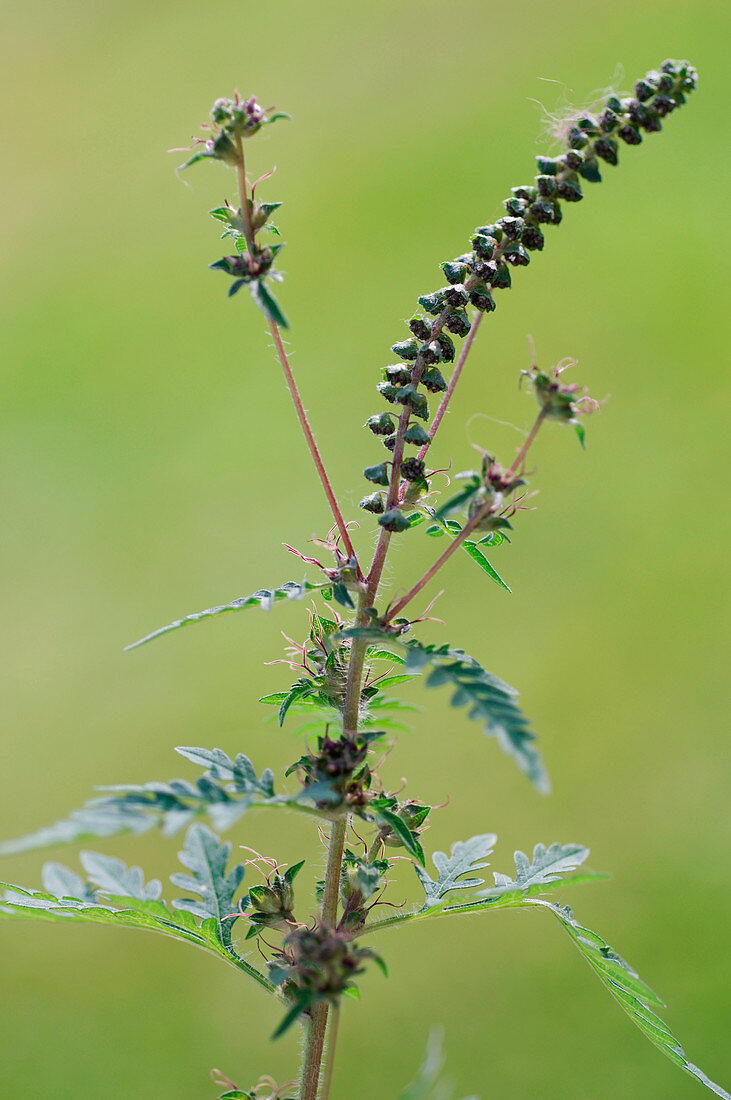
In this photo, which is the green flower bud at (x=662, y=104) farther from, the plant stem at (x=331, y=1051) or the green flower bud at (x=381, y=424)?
the plant stem at (x=331, y=1051)

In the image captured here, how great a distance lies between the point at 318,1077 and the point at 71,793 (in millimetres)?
2530

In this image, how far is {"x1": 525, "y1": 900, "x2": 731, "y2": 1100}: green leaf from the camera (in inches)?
35.6

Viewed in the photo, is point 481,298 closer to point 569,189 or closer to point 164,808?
point 569,189

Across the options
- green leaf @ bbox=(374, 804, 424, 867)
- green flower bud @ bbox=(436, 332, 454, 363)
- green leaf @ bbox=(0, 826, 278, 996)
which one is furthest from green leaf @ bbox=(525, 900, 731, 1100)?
green flower bud @ bbox=(436, 332, 454, 363)

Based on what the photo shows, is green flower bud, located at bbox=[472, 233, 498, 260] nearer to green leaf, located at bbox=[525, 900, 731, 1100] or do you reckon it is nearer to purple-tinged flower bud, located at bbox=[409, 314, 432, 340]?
purple-tinged flower bud, located at bbox=[409, 314, 432, 340]

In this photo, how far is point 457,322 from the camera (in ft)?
2.76

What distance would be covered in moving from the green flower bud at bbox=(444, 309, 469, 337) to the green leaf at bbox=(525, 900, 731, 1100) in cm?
49

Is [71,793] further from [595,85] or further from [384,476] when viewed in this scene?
[595,85]

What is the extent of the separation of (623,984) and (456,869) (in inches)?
7.1

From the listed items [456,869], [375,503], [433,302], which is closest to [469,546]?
[375,503]

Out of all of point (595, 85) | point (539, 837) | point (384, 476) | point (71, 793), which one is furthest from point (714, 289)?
point (384, 476)

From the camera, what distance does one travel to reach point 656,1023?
0.94 m

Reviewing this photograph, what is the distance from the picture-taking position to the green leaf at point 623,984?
0.90 m

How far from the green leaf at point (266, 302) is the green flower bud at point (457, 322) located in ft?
0.49
